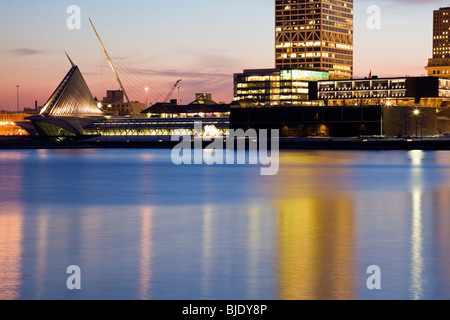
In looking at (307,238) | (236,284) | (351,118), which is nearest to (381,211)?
(307,238)

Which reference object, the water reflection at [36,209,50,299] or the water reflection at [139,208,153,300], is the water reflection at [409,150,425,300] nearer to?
the water reflection at [139,208,153,300]

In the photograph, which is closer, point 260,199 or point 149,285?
point 149,285

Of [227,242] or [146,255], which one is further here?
[227,242]

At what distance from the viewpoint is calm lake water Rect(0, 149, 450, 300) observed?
17.8 metres

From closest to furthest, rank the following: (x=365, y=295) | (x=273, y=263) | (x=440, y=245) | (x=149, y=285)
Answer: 1. (x=365, y=295)
2. (x=149, y=285)
3. (x=273, y=263)
4. (x=440, y=245)

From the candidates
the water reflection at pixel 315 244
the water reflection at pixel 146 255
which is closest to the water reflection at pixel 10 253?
the water reflection at pixel 146 255

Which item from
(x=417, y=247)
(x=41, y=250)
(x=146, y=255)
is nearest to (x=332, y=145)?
(x=417, y=247)

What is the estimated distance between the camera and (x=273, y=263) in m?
20.9

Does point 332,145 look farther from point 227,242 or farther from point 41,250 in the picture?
point 41,250

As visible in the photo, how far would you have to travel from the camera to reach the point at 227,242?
995 inches

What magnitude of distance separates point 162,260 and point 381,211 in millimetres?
17177

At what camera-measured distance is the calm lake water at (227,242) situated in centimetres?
1777

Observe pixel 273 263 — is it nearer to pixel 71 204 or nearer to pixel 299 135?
pixel 71 204

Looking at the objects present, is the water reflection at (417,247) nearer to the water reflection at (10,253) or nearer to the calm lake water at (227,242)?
the calm lake water at (227,242)
